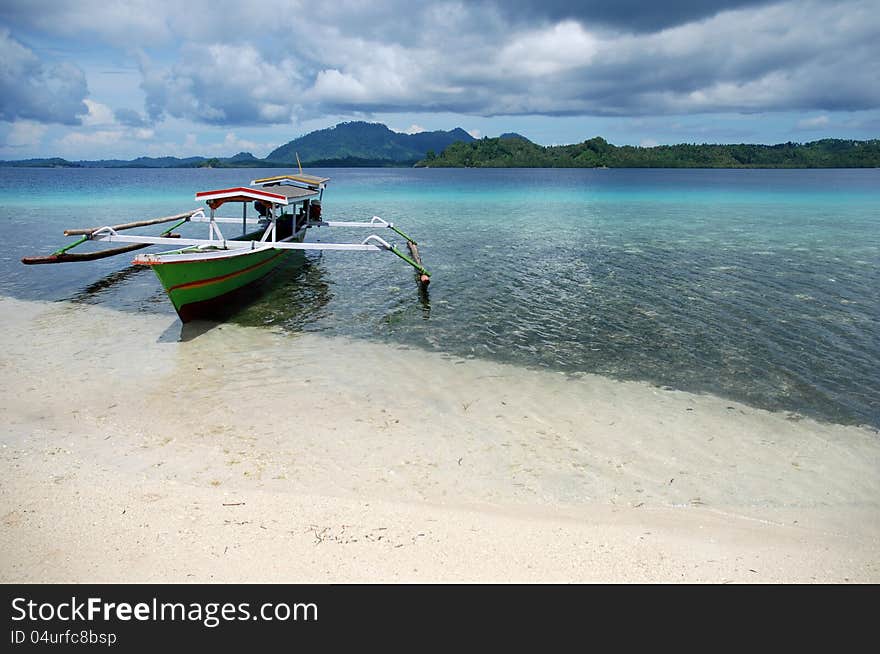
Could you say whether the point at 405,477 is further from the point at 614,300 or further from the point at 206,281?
the point at 614,300

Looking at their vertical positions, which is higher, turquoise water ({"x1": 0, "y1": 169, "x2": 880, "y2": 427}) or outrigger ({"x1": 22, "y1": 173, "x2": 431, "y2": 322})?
outrigger ({"x1": 22, "y1": 173, "x2": 431, "y2": 322})

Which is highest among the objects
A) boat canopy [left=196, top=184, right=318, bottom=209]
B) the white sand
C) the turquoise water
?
boat canopy [left=196, top=184, right=318, bottom=209]

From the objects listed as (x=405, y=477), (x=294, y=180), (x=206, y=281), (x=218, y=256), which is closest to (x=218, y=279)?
(x=206, y=281)

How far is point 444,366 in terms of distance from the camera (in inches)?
418

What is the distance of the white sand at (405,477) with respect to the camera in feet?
15.8

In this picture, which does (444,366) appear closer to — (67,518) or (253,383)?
(253,383)

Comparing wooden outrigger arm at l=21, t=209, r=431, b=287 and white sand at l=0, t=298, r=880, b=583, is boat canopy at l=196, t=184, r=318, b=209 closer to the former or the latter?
wooden outrigger arm at l=21, t=209, r=431, b=287

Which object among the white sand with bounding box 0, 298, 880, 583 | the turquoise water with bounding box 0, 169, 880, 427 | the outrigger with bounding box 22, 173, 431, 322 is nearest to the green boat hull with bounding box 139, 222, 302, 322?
the outrigger with bounding box 22, 173, 431, 322

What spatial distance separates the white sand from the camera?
4.81m

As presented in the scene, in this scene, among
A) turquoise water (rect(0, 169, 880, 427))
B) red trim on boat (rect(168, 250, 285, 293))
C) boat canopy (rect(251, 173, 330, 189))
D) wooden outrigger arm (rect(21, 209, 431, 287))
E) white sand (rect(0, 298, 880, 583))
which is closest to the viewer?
white sand (rect(0, 298, 880, 583))

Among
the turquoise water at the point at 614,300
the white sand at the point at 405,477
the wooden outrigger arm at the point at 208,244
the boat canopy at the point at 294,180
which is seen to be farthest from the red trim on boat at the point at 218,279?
the boat canopy at the point at 294,180

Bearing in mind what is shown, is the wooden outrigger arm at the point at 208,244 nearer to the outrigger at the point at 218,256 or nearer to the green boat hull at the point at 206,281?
the outrigger at the point at 218,256

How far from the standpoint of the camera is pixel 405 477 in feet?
21.6
